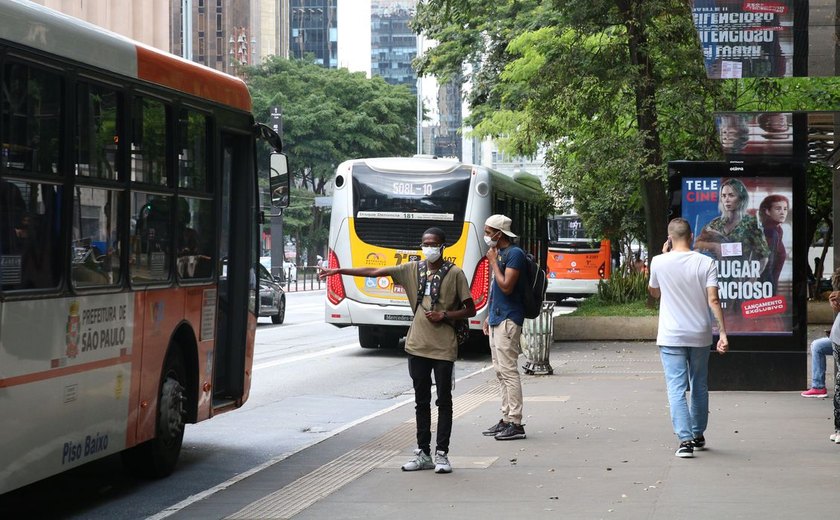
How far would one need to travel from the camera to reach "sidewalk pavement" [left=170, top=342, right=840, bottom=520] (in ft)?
26.0

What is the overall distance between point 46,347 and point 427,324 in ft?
9.58

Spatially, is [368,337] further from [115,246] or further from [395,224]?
[115,246]

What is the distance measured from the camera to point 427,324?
9.29m

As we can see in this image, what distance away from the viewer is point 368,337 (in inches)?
901

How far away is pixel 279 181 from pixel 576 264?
111ft

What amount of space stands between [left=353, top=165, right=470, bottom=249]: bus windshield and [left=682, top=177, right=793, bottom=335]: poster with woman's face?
7.78m

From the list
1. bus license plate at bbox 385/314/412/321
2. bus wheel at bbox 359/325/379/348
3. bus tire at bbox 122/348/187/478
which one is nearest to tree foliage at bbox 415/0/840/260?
bus wheel at bbox 359/325/379/348

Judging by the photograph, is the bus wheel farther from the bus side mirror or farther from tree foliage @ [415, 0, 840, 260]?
the bus side mirror

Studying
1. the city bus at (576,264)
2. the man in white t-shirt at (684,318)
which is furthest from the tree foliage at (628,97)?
the city bus at (576,264)

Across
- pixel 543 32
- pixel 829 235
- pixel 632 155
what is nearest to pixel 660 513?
pixel 632 155

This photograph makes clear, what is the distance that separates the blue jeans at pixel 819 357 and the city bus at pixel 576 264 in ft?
96.8

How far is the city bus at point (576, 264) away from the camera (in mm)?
44281

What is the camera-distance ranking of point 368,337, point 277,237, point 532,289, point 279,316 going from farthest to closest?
point 277,237, point 279,316, point 368,337, point 532,289

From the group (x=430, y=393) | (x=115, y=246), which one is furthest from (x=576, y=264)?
(x=115, y=246)
